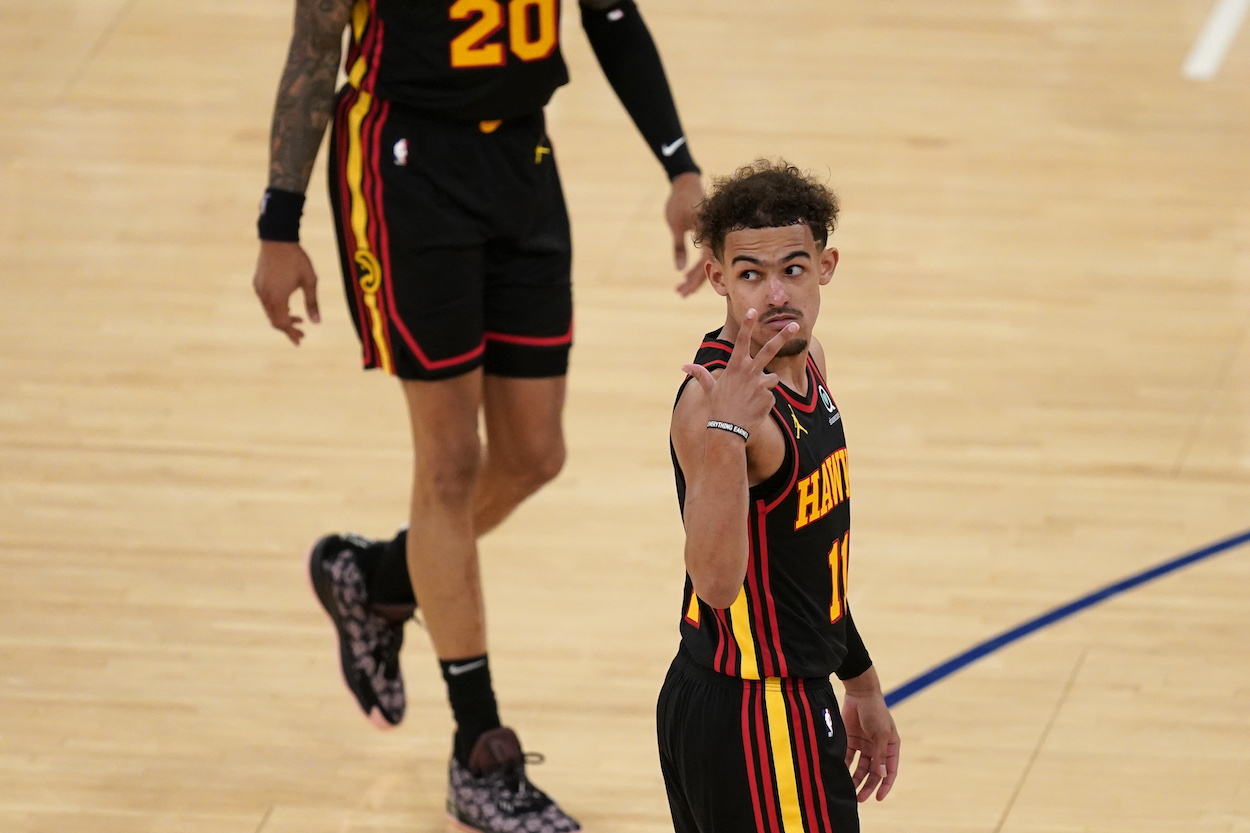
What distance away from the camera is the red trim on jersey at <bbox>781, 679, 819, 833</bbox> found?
98.4 inches

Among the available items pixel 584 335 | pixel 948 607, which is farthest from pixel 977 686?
pixel 584 335

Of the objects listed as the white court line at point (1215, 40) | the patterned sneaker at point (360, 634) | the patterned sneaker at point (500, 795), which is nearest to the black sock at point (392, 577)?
the patterned sneaker at point (360, 634)

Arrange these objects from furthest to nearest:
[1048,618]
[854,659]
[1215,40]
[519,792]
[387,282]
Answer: [1215,40]
[1048,618]
[519,792]
[387,282]
[854,659]

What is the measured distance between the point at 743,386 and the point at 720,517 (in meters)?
0.17

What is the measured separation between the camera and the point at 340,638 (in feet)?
12.6

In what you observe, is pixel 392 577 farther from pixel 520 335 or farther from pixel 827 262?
pixel 827 262

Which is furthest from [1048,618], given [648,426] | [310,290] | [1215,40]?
[1215,40]

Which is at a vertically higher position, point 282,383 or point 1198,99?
point 1198,99

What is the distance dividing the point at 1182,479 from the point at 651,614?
1.60 m

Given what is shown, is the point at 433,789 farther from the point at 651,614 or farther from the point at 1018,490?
the point at 1018,490

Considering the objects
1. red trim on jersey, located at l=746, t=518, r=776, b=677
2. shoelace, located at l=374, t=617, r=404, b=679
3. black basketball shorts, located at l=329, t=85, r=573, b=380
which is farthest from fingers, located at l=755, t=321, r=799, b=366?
shoelace, located at l=374, t=617, r=404, b=679

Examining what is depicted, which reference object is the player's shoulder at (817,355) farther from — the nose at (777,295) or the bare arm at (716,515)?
the bare arm at (716,515)

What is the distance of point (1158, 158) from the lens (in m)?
6.41

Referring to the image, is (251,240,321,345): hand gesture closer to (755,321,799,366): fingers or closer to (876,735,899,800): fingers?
(755,321,799,366): fingers
